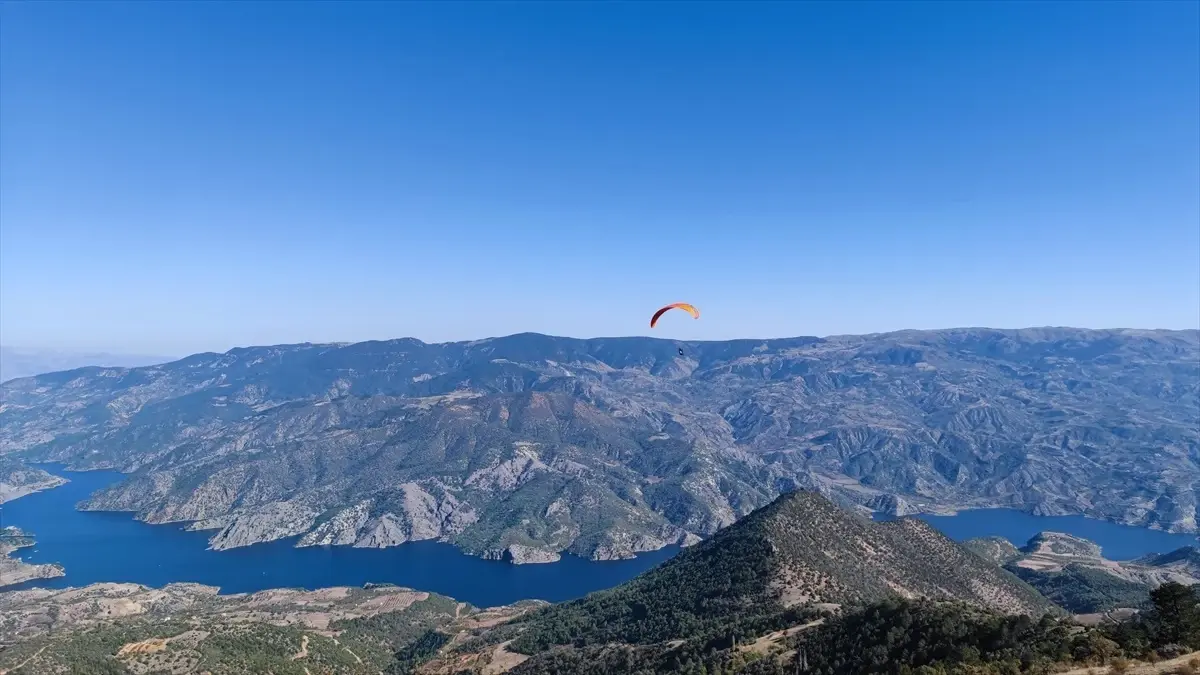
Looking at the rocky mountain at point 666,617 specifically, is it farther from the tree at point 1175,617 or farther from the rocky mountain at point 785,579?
the tree at point 1175,617

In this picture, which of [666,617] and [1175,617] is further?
[666,617]

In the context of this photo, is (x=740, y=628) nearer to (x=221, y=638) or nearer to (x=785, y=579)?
(x=785, y=579)

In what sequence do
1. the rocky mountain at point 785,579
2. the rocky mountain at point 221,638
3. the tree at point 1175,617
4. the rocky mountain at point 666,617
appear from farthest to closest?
the rocky mountain at point 221,638
the rocky mountain at point 785,579
the rocky mountain at point 666,617
the tree at point 1175,617

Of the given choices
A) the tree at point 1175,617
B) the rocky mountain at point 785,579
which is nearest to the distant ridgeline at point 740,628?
the tree at point 1175,617

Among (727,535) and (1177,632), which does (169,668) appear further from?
(1177,632)

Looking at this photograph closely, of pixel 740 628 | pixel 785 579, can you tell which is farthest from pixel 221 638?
pixel 785 579

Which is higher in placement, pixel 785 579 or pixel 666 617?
pixel 785 579

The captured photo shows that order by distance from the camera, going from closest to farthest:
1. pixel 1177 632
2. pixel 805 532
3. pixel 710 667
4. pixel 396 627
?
pixel 1177 632 → pixel 710 667 → pixel 805 532 → pixel 396 627

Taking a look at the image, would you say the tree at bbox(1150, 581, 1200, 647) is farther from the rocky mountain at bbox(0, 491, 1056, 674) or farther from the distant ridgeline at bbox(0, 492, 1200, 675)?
the rocky mountain at bbox(0, 491, 1056, 674)

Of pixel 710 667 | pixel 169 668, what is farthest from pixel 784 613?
pixel 169 668
